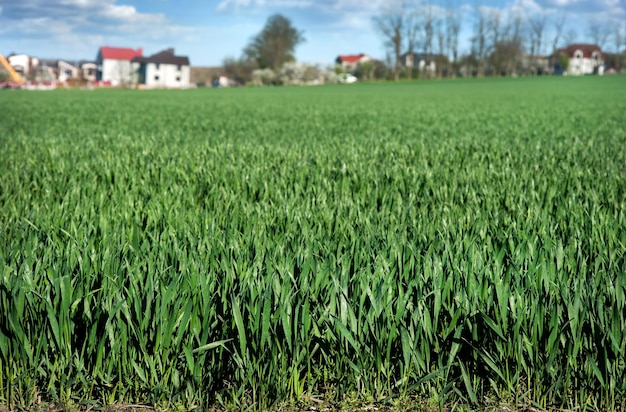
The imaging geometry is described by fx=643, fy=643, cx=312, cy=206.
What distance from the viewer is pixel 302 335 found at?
2.64 meters

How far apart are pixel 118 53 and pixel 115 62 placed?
A: 2463mm

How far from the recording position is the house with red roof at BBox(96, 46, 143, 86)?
12456cm

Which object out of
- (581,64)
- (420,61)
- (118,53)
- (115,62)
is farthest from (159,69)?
(581,64)

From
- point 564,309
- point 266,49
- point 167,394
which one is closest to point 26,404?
point 167,394

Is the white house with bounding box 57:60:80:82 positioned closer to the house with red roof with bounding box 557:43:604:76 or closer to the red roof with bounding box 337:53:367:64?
the red roof with bounding box 337:53:367:64

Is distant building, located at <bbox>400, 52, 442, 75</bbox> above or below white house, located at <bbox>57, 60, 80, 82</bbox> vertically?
above

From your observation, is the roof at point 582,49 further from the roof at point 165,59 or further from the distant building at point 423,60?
the roof at point 165,59

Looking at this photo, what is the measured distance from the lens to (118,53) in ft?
429

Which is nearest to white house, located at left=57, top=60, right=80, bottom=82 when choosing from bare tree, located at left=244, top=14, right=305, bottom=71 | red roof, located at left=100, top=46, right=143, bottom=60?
red roof, located at left=100, top=46, right=143, bottom=60

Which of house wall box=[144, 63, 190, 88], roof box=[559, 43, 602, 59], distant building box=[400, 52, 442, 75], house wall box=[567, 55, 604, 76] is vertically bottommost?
house wall box=[144, 63, 190, 88]

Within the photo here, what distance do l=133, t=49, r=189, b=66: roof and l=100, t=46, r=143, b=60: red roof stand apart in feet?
20.4

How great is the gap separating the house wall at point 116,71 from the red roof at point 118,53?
101 centimetres

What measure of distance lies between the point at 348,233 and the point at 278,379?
150 centimetres

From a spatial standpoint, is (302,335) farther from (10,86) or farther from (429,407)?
(10,86)
